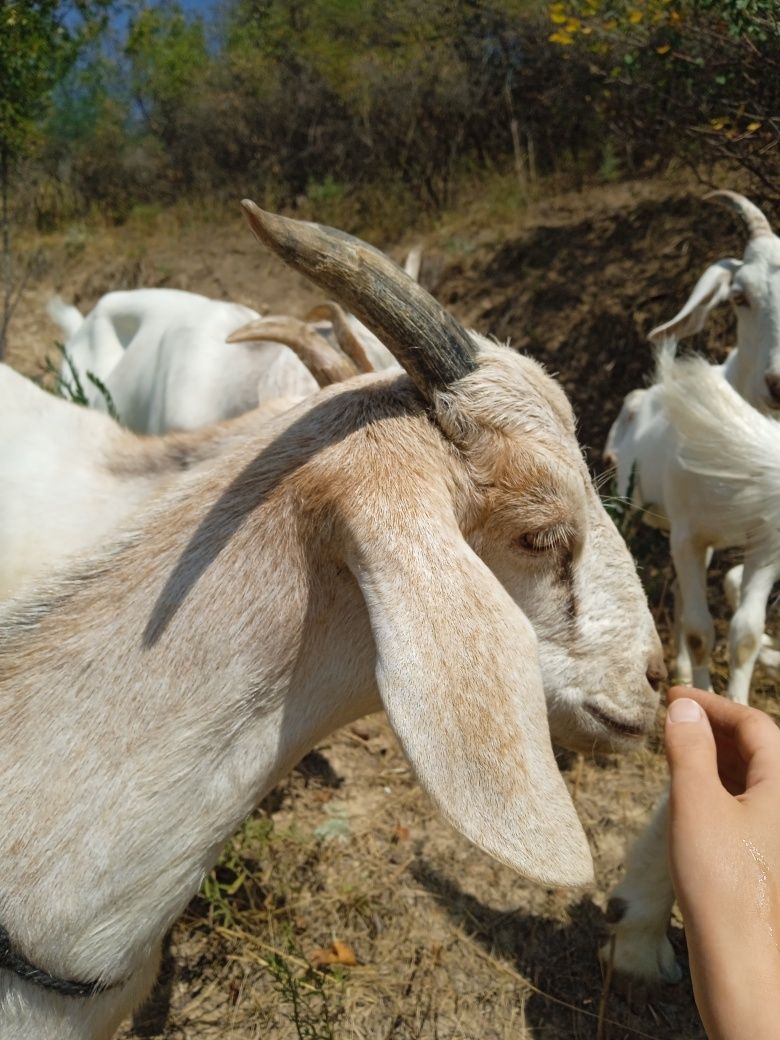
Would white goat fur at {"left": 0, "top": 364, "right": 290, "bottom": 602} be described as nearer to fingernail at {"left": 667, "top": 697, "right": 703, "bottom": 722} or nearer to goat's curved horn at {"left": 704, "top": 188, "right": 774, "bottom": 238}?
fingernail at {"left": 667, "top": 697, "right": 703, "bottom": 722}

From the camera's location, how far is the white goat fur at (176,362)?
3.50 meters

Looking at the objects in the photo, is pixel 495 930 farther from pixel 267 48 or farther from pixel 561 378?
pixel 267 48

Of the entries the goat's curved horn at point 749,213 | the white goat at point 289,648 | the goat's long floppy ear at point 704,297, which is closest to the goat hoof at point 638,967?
the white goat at point 289,648

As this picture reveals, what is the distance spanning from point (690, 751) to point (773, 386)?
317 centimetres

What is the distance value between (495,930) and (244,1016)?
863 millimetres

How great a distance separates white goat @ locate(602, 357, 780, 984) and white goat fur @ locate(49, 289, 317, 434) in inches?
62.2

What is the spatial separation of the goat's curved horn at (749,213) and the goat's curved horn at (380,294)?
139 inches

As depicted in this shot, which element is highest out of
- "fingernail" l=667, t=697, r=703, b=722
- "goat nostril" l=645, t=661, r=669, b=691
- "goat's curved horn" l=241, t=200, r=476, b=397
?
"goat's curved horn" l=241, t=200, r=476, b=397

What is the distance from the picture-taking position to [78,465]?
75.9 inches

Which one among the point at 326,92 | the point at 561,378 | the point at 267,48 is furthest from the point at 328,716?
the point at 267,48

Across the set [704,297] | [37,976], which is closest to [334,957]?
[37,976]

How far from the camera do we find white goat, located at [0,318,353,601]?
171 cm

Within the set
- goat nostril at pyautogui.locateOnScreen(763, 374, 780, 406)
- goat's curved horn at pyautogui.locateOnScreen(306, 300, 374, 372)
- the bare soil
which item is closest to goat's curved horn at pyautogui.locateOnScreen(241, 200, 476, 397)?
goat's curved horn at pyautogui.locateOnScreen(306, 300, 374, 372)

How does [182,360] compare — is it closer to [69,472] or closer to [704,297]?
[69,472]
